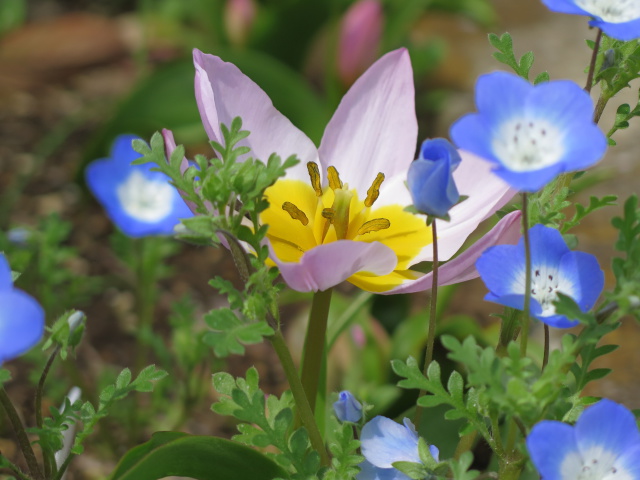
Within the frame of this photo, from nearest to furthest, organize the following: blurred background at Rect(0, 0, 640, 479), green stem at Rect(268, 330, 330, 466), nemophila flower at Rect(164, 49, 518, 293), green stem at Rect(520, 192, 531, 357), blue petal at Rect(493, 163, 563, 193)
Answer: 1. blue petal at Rect(493, 163, 563, 193)
2. green stem at Rect(520, 192, 531, 357)
3. green stem at Rect(268, 330, 330, 466)
4. nemophila flower at Rect(164, 49, 518, 293)
5. blurred background at Rect(0, 0, 640, 479)

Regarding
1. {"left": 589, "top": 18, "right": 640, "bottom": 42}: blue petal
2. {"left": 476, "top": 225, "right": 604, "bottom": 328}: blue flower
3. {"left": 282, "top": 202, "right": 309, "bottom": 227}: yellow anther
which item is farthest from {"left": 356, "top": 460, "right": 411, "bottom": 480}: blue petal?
{"left": 589, "top": 18, "right": 640, "bottom": 42}: blue petal

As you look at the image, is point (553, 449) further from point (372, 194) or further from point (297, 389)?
point (372, 194)

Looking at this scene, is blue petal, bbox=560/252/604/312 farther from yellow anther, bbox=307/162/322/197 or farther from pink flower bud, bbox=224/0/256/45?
pink flower bud, bbox=224/0/256/45

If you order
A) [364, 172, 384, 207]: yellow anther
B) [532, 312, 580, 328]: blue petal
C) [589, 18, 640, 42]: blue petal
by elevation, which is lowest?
[364, 172, 384, 207]: yellow anther

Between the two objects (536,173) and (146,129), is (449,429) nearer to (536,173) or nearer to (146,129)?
(536,173)

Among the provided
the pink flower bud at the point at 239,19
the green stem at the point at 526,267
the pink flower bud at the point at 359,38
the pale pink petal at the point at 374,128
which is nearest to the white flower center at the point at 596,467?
the green stem at the point at 526,267

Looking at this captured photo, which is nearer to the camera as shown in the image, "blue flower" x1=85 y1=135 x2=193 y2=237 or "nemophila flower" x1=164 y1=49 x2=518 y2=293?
"nemophila flower" x1=164 y1=49 x2=518 y2=293

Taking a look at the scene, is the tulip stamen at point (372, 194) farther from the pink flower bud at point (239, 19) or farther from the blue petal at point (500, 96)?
the pink flower bud at point (239, 19)
